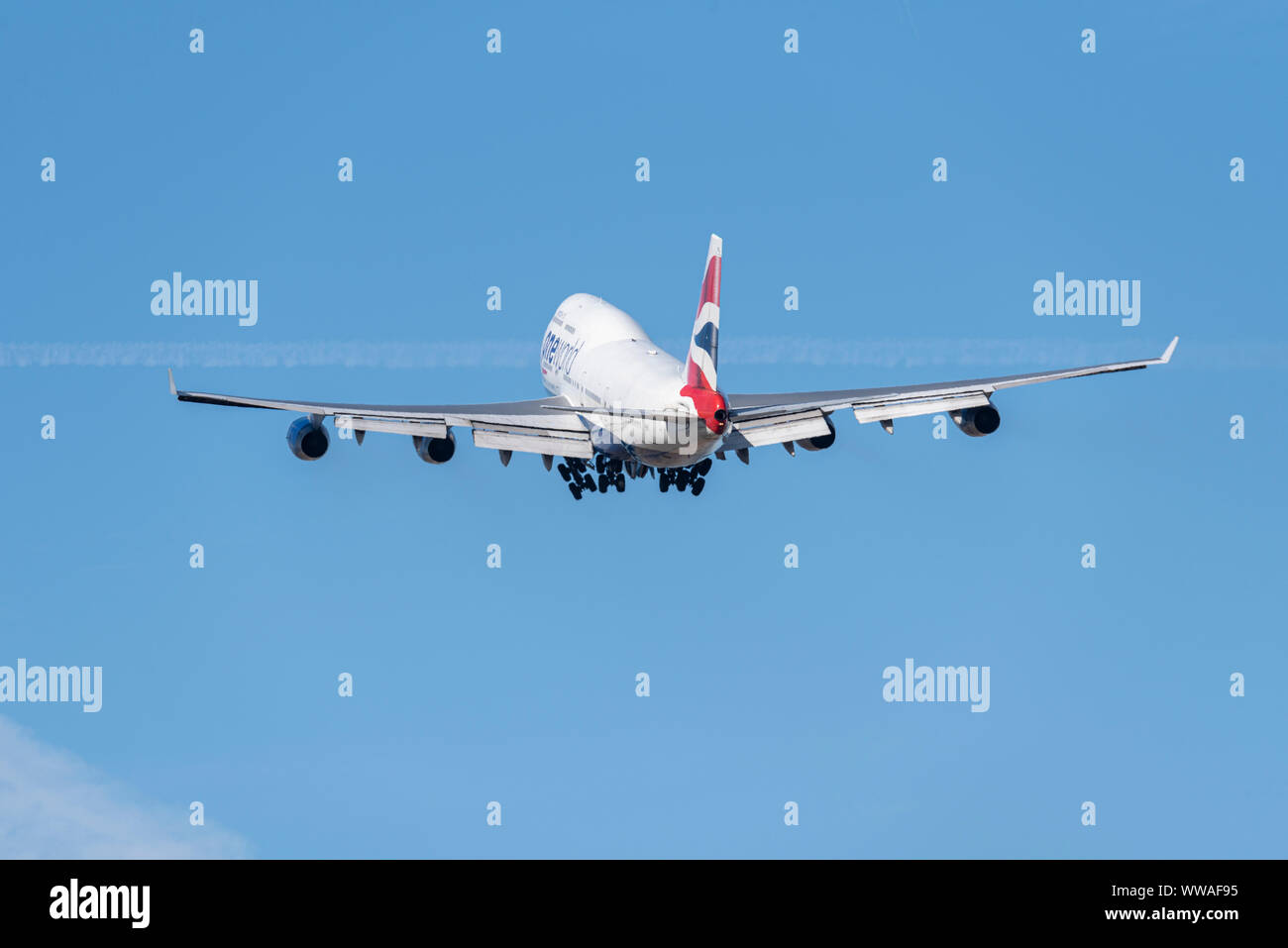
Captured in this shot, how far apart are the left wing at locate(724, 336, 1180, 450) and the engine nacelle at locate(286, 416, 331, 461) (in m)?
13.5

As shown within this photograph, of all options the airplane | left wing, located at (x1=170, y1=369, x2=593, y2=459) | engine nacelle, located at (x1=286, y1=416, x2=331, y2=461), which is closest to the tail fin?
the airplane

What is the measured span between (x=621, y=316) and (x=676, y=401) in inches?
588

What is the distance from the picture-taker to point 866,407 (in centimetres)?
7669

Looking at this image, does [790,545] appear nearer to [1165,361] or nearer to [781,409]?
[781,409]

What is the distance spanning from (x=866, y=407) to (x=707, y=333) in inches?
282

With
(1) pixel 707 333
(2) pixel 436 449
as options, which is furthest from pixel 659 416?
(2) pixel 436 449

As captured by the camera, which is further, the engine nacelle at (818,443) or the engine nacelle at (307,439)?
the engine nacelle at (818,443)

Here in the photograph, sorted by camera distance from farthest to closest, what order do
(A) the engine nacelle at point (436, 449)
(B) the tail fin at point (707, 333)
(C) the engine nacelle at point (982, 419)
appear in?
(C) the engine nacelle at point (982, 419) < (A) the engine nacelle at point (436, 449) < (B) the tail fin at point (707, 333)

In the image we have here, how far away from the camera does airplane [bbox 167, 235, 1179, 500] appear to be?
72875mm

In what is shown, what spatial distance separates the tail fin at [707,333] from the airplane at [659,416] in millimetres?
32

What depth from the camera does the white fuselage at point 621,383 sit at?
2884 inches

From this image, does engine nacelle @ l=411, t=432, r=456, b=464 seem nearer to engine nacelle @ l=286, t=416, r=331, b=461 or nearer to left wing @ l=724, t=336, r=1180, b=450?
engine nacelle @ l=286, t=416, r=331, b=461

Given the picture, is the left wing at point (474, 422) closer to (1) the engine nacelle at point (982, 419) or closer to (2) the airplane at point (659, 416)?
(2) the airplane at point (659, 416)

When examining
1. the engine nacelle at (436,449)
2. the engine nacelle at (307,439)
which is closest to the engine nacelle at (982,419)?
the engine nacelle at (436,449)
